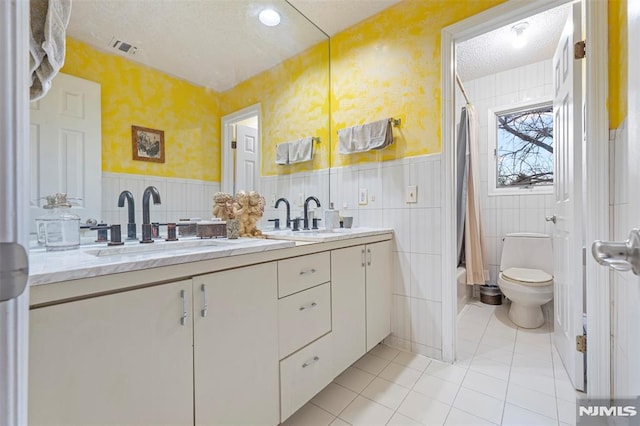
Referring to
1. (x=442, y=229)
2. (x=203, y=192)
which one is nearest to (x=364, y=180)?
(x=442, y=229)

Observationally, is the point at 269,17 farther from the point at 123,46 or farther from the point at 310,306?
the point at 310,306

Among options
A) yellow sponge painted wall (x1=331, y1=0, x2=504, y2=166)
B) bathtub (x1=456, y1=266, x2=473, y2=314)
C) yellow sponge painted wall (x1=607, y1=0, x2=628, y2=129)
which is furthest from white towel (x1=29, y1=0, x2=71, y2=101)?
bathtub (x1=456, y1=266, x2=473, y2=314)

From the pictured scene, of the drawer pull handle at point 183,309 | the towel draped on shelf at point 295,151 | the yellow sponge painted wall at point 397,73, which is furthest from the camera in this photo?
the towel draped on shelf at point 295,151

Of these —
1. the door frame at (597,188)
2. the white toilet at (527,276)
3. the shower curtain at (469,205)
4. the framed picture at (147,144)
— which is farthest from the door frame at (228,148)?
the white toilet at (527,276)

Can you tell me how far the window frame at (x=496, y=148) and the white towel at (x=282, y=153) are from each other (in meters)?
2.33

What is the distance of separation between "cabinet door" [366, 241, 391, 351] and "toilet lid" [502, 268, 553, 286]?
114cm

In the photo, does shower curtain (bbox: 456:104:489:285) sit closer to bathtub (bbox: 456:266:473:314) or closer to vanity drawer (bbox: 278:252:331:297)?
A: bathtub (bbox: 456:266:473:314)

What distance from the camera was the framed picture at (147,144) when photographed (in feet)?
4.20

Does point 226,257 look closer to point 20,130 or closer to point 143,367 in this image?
point 143,367

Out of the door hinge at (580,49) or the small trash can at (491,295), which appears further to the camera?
the small trash can at (491,295)

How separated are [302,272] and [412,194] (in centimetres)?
103

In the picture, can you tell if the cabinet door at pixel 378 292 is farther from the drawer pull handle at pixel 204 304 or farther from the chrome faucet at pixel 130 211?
the chrome faucet at pixel 130 211

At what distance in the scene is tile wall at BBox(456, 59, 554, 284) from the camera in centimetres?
283

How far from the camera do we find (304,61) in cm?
224
